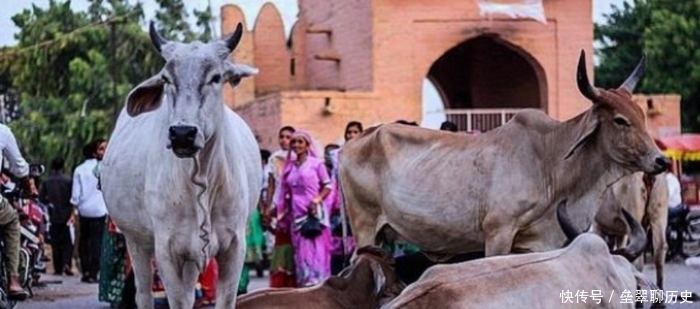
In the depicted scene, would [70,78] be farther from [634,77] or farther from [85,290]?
[634,77]

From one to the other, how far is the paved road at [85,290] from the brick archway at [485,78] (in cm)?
1376

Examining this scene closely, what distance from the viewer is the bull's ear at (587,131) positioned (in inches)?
334

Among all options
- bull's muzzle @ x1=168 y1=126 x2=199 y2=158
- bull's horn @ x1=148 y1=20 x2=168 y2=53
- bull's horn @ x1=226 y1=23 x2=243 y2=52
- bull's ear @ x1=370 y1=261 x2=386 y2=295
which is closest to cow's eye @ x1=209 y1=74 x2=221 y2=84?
bull's horn @ x1=226 y1=23 x2=243 y2=52

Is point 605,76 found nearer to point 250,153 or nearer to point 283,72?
point 283,72

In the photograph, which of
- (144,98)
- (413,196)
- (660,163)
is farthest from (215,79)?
(413,196)

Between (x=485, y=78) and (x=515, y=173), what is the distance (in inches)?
955

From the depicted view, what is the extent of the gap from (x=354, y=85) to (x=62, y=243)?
11.0 meters

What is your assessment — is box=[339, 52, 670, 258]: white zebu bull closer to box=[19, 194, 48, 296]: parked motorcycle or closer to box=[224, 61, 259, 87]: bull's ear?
box=[224, 61, 259, 87]: bull's ear

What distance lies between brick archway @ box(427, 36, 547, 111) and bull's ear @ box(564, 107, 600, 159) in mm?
21218

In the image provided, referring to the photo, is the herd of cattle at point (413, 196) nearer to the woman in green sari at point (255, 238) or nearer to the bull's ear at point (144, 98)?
the bull's ear at point (144, 98)

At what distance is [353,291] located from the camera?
8.41 meters

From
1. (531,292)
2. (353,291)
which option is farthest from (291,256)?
(531,292)

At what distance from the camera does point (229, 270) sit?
22.2ft

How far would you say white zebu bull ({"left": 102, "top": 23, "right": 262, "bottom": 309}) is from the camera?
6.21m
